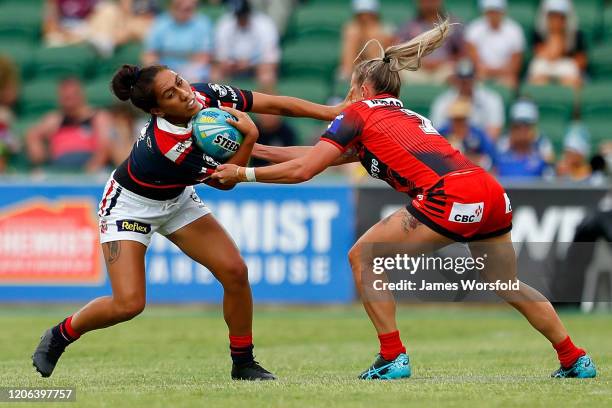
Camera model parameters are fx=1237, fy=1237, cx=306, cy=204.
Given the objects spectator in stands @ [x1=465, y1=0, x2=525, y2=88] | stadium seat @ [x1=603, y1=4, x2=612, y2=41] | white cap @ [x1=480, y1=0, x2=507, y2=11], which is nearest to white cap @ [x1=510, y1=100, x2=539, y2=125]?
spectator in stands @ [x1=465, y1=0, x2=525, y2=88]

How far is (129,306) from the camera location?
811 cm

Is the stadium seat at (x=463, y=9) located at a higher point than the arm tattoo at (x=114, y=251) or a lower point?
higher

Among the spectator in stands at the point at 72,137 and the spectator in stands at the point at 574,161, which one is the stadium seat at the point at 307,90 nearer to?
the spectator in stands at the point at 72,137

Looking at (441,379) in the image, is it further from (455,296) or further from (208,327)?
(208,327)

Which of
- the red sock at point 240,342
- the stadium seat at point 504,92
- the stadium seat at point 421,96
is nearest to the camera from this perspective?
the red sock at point 240,342

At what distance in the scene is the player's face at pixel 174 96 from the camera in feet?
25.5

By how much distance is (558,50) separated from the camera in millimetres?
16828

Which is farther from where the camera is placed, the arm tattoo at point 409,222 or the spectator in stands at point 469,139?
the spectator in stands at point 469,139

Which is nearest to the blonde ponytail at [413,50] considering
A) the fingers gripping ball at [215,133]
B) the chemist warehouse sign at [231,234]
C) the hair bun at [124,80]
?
the fingers gripping ball at [215,133]

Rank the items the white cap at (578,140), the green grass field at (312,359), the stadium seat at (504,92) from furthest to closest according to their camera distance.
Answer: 1. the stadium seat at (504,92)
2. the white cap at (578,140)
3. the green grass field at (312,359)

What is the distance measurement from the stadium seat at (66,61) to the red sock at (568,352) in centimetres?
1193

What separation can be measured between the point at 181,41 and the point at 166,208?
9183 millimetres

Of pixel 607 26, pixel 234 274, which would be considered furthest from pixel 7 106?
pixel 234 274

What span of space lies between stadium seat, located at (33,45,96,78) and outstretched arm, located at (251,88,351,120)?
34.8 feet
